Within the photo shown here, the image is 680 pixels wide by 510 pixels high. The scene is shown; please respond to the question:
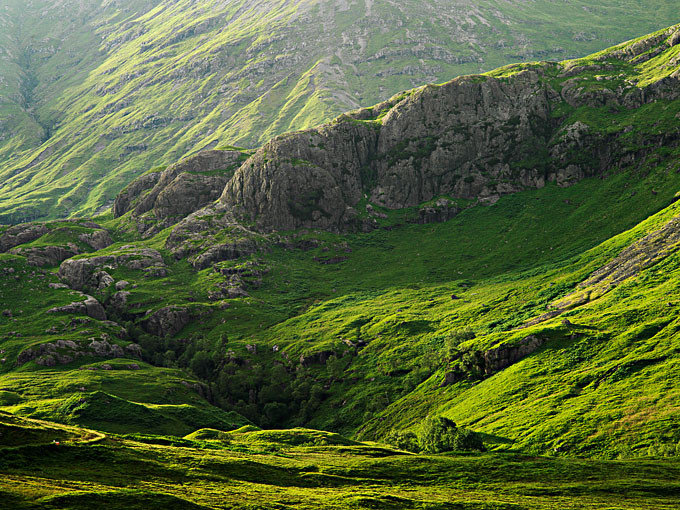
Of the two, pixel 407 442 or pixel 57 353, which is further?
pixel 57 353

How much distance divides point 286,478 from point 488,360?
314 feet

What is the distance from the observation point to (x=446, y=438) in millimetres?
95312

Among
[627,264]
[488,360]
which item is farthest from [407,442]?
[627,264]

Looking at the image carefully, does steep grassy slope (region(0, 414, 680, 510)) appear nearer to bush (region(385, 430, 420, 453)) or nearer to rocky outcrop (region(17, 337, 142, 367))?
bush (region(385, 430, 420, 453))

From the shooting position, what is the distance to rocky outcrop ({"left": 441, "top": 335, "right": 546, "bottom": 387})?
13638 centimetres

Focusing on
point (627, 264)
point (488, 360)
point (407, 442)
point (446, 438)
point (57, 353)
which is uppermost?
point (57, 353)

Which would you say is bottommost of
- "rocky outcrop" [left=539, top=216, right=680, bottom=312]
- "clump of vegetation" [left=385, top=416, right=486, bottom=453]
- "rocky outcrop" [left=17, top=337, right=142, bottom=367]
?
"rocky outcrop" [left=539, top=216, right=680, bottom=312]

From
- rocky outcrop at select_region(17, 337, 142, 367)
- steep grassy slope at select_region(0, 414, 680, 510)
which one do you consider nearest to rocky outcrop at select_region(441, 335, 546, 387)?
steep grassy slope at select_region(0, 414, 680, 510)

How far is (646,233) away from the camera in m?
185

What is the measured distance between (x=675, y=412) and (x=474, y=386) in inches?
2335

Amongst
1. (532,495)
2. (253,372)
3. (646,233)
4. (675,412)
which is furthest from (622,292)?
(253,372)

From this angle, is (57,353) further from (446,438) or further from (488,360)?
(488,360)

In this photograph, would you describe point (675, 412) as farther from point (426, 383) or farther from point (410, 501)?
point (426, 383)

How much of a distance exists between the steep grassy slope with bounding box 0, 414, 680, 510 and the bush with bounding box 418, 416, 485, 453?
1130cm
